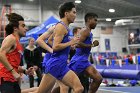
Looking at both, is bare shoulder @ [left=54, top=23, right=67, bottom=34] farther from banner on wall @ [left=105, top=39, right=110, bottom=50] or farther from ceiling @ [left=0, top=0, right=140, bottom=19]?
banner on wall @ [left=105, top=39, right=110, bottom=50]

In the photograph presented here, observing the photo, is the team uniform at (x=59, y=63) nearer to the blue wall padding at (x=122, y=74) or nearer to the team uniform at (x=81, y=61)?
the team uniform at (x=81, y=61)

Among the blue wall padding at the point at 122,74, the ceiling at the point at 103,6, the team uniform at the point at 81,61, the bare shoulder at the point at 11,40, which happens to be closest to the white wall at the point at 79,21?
the ceiling at the point at 103,6

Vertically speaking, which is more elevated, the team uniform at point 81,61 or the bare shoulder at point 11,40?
the bare shoulder at point 11,40

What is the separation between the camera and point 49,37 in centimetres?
598

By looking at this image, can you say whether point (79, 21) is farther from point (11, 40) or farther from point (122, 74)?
point (11, 40)

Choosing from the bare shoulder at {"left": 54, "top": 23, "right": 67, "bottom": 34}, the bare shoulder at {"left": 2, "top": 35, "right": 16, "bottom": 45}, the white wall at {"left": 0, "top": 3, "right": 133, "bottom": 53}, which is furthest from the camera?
the white wall at {"left": 0, "top": 3, "right": 133, "bottom": 53}

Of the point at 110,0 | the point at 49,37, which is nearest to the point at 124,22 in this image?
the point at 110,0

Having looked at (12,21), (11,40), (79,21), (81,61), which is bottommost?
(79,21)

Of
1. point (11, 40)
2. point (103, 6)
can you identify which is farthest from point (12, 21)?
point (103, 6)

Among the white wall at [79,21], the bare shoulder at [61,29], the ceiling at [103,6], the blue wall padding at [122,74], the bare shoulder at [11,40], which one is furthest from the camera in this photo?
the white wall at [79,21]

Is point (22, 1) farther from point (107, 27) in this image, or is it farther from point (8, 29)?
point (8, 29)

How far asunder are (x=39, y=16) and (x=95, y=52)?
7.73m

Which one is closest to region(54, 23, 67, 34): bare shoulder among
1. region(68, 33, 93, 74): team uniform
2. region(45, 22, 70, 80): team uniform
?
region(45, 22, 70, 80): team uniform

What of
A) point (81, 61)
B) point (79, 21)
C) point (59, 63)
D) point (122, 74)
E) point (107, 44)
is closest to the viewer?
point (59, 63)
